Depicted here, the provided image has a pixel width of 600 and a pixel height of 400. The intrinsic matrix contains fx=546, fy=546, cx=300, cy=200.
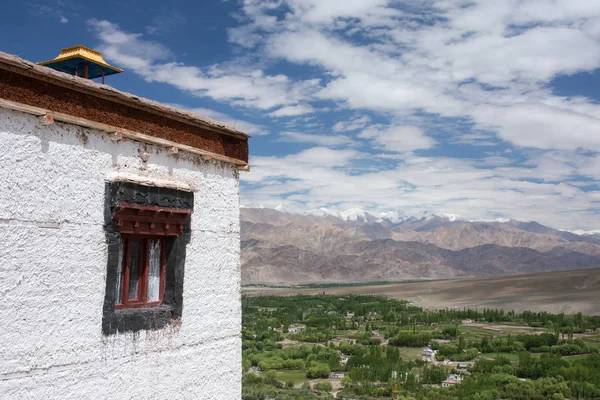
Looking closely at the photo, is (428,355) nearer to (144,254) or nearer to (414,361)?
(414,361)

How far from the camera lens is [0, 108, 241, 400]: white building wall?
3.88 meters

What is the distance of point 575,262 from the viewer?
162 metres

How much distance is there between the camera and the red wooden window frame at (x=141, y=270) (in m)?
4.73

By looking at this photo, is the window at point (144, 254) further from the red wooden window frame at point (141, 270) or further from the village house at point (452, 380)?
the village house at point (452, 380)

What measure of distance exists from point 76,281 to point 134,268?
68cm

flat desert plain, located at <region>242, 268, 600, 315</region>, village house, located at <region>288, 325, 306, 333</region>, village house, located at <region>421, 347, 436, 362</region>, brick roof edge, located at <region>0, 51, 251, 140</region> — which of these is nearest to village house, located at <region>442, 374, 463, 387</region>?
village house, located at <region>421, 347, 436, 362</region>

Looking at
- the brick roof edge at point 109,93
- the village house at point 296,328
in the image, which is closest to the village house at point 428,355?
the village house at point 296,328

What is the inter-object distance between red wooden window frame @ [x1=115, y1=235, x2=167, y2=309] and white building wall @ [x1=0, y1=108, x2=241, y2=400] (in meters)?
0.26

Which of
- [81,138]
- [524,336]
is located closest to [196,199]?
[81,138]

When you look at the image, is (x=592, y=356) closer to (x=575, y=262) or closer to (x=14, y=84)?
(x=14, y=84)

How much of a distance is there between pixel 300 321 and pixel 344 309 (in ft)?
34.9

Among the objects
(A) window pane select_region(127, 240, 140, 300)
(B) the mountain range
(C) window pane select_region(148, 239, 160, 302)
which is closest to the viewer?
(A) window pane select_region(127, 240, 140, 300)

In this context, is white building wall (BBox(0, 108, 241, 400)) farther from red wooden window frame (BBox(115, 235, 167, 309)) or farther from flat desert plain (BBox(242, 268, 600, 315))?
flat desert plain (BBox(242, 268, 600, 315))

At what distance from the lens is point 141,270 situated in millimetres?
4957
